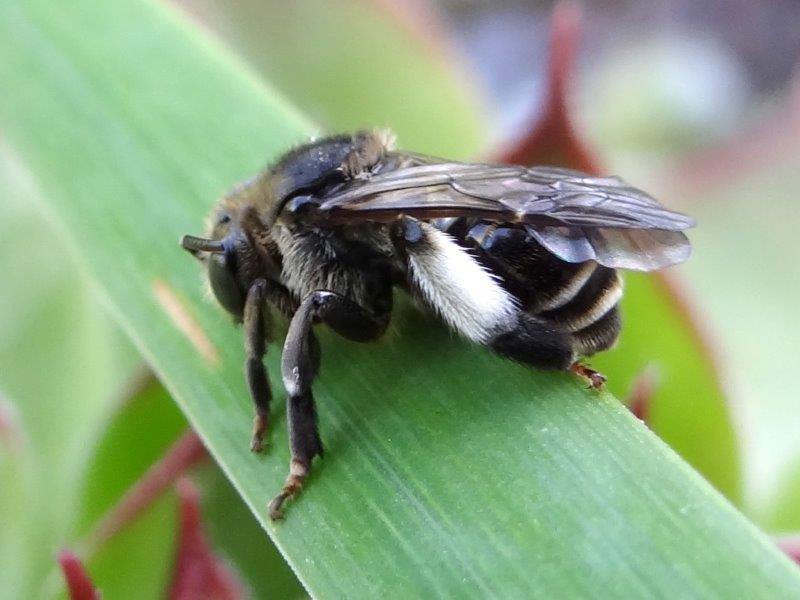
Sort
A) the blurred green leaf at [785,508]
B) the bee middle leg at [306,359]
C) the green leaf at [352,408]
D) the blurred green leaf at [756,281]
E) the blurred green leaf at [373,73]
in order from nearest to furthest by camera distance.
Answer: the green leaf at [352,408] < the bee middle leg at [306,359] < the blurred green leaf at [785,508] < the blurred green leaf at [756,281] < the blurred green leaf at [373,73]

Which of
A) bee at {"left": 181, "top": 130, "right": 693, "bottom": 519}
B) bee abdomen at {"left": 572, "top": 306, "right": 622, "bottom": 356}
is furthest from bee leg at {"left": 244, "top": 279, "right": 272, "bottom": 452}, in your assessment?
bee abdomen at {"left": 572, "top": 306, "right": 622, "bottom": 356}

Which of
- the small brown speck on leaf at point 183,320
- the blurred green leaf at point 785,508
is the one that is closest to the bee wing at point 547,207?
the small brown speck on leaf at point 183,320

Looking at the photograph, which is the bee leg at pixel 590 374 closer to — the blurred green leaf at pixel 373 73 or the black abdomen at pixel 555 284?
the black abdomen at pixel 555 284

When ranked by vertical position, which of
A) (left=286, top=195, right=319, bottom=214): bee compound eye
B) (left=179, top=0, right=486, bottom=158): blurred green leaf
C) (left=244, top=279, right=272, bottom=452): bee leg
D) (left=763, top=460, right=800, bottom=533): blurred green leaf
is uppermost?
(left=179, top=0, right=486, bottom=158): blurred green leaf

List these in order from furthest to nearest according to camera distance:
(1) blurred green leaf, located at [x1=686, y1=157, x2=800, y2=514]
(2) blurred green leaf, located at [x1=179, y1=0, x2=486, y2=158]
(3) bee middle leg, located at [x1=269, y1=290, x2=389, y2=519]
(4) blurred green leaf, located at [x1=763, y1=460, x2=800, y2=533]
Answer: (2) blurred green leaf, located at [x1=179, y1=0, x2=486, y2=158], (1) blurred green leaf, located at [x1=686, y1=157, x2=800, y2=514], (4) blurred green leaf, located at [x1=763, y1=460, x2=800, y2=533], (3) bee middle leg, located at [x1=269, y1=290, x2=389, y2=519]

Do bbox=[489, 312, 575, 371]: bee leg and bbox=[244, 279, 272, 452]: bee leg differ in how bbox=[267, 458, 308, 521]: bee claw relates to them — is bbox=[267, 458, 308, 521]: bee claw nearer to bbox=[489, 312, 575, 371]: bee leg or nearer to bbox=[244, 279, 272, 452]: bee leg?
bbox=[244, 279, 272, 452]: bee leg

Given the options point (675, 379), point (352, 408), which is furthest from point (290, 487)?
point (675, 379)
